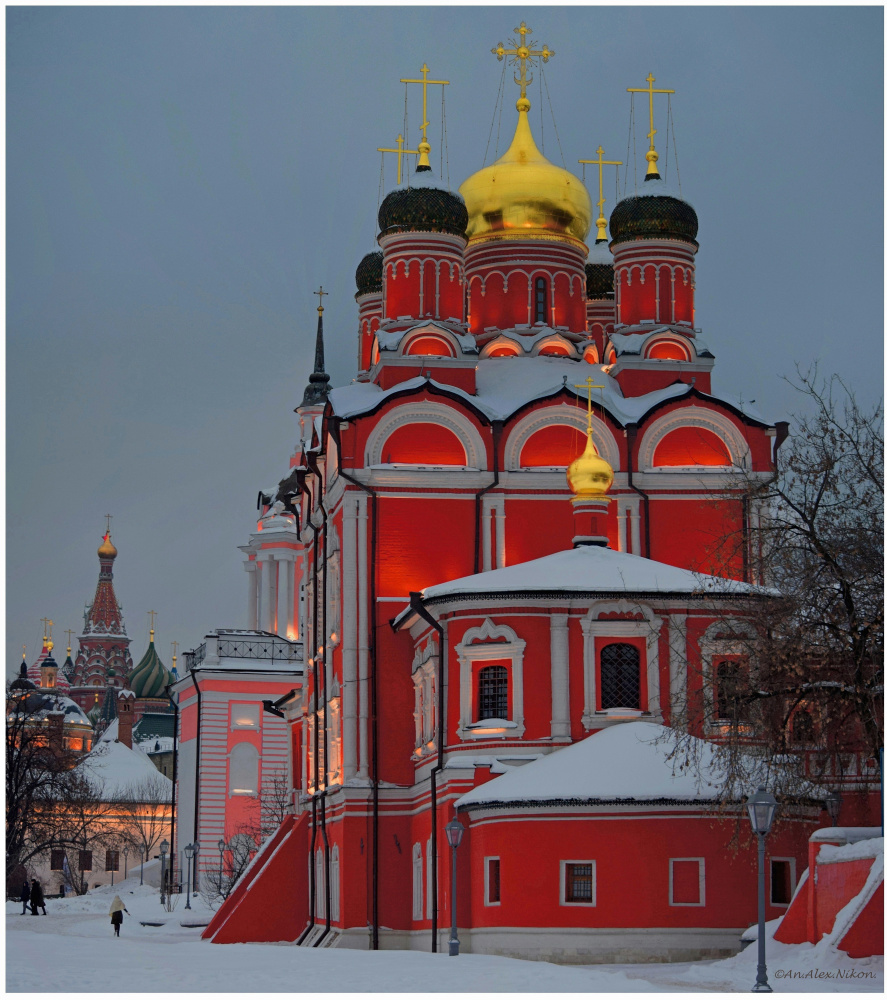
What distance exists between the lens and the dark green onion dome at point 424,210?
34.5 meters

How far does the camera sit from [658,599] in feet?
91.3

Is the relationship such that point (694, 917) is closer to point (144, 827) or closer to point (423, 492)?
point (423, 492)

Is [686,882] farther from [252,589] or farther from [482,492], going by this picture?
[252,589]

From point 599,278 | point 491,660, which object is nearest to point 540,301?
point 599,278

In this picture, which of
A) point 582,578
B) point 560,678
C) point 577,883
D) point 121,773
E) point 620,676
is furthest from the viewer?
point 121,773

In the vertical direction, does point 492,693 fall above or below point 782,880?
above

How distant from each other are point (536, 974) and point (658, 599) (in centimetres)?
938

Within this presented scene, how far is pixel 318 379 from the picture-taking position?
61.9 m

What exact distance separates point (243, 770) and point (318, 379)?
56.6 feet

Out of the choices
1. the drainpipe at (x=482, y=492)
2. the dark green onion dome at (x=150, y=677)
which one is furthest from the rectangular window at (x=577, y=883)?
the dark green onion dome at (x=150, y=677)

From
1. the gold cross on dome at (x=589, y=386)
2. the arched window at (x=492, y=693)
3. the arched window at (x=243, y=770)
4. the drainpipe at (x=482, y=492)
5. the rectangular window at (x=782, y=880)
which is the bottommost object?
the arched window at (x=243, y=770)

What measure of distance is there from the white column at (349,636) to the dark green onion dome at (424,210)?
6.76m

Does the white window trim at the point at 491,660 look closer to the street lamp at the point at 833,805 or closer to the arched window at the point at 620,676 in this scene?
the arched window at the point at 620,676

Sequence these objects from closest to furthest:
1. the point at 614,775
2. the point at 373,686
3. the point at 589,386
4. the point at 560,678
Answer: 1. the point at 614,775
2. the point at 560,678
3. the point at 373,686
4. the point at 589,386
